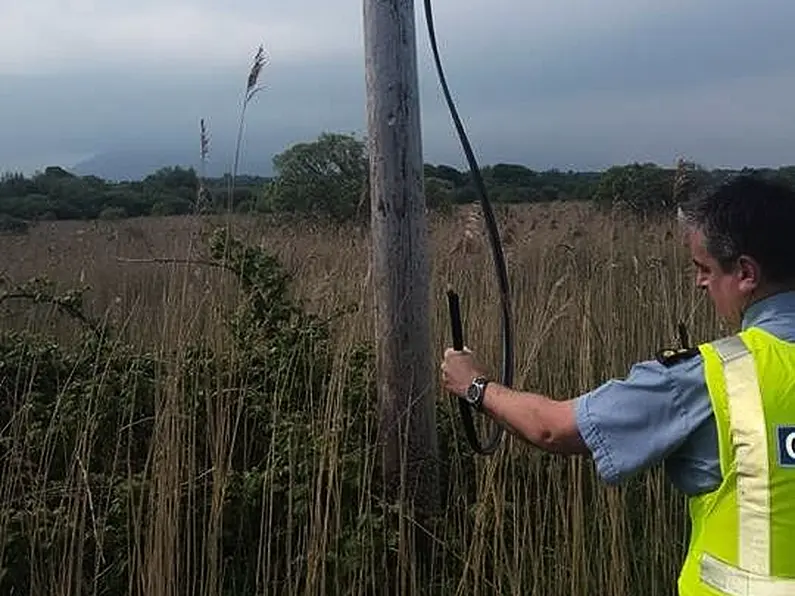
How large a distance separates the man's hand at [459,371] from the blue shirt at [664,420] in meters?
0.32

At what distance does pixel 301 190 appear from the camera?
8.54 meters

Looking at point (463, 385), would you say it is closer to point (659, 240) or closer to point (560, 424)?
point (560, 424)

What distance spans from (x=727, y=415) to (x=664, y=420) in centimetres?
10

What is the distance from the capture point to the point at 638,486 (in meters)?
3.94

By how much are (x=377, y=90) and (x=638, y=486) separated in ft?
5.73

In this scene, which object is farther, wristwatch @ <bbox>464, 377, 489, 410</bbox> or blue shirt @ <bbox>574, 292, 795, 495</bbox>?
wristwatch @ <bbox>464, 377, 489, 410</bbox>

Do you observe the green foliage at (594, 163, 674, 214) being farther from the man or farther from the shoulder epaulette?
the shoulder epaulette

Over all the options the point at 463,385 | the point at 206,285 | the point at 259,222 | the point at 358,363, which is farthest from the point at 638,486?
the point at 259,222

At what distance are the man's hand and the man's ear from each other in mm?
535

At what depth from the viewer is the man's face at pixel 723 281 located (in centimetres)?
191

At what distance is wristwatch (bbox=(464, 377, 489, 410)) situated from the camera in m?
2.12

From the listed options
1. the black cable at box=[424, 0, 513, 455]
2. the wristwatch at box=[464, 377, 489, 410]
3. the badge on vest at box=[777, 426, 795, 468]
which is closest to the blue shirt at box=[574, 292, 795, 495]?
the badge on vest at box=[777, 426, 795, 468]

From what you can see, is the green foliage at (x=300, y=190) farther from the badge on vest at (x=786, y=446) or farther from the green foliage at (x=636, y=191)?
the badge on vest at (x=786, y=446)

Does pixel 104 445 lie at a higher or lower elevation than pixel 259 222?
lower
